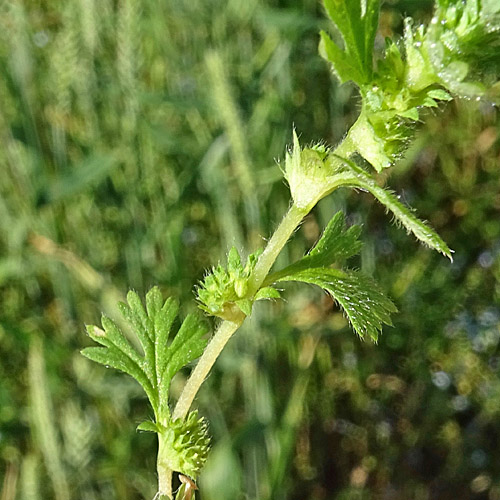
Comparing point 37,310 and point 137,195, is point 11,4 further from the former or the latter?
point 37,310

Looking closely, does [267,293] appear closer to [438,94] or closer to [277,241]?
[277,241]

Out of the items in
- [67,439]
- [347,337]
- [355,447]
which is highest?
[67,439]

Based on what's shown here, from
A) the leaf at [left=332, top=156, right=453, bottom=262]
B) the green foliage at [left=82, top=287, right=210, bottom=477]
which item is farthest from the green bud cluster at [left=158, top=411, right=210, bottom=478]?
the leaf at [left=332, top=156, right=453, bottom=262]

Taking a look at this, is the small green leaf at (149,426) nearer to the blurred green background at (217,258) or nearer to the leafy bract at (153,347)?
the leafy bract at (153,347)

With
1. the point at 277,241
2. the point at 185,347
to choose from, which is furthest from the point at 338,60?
the point at 185,347

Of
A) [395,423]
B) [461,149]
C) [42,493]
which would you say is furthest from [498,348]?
[42,493]

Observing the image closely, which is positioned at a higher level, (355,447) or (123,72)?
(123,72)
